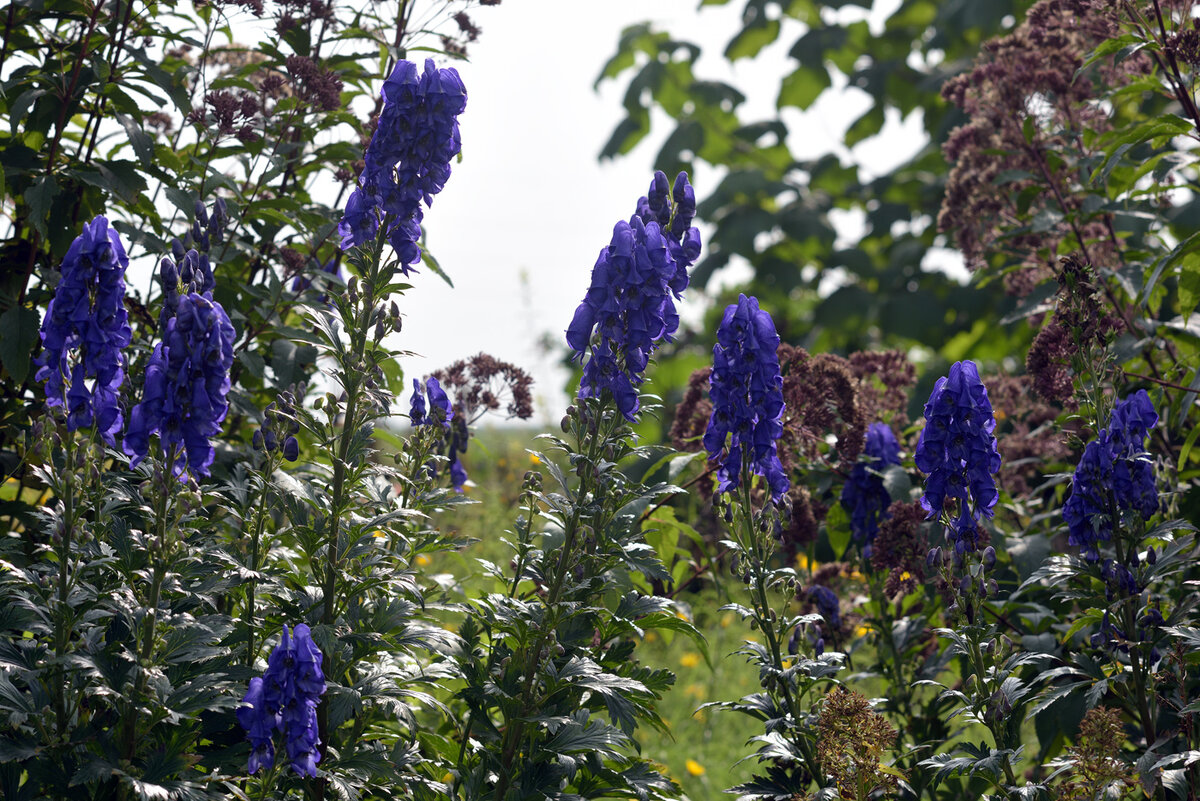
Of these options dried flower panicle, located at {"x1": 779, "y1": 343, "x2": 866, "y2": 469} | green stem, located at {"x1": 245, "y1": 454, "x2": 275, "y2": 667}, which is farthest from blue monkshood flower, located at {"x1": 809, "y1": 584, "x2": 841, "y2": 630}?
green stem, located at {"x1": 245, "y1": 454, "x2": 275, "y2": 667}

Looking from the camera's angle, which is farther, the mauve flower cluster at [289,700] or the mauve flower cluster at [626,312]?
the mauve flower cluster at [626,312]

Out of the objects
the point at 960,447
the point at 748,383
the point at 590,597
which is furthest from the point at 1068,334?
the point at 590,597

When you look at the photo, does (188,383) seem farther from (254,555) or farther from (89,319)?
(254,555)

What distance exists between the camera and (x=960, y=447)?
2.55 meters

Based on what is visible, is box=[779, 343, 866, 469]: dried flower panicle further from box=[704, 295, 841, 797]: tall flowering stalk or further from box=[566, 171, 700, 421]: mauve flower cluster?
box=[566, 171, 700, 421]: mauve flower cluster

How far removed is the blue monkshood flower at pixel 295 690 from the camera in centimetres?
201

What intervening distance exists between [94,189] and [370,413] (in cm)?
156

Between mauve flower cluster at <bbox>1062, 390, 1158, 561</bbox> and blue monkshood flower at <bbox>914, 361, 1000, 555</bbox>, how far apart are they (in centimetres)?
30

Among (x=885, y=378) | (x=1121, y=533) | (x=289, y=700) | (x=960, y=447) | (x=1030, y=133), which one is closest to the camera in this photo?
(x=289, y=700)

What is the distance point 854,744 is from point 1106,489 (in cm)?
96

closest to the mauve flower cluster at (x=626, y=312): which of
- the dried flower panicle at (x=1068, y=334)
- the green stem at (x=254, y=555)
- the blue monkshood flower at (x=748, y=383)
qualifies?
the blue monkshood flower at (x=748, y=383)

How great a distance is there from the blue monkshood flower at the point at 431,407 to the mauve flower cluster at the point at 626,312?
0.70 meters

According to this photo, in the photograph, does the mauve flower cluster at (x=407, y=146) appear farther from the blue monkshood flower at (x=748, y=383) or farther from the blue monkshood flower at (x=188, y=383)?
the blue monkshood flower at (x=748, y=383)

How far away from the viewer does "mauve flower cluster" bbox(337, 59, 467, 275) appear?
2.55 m
